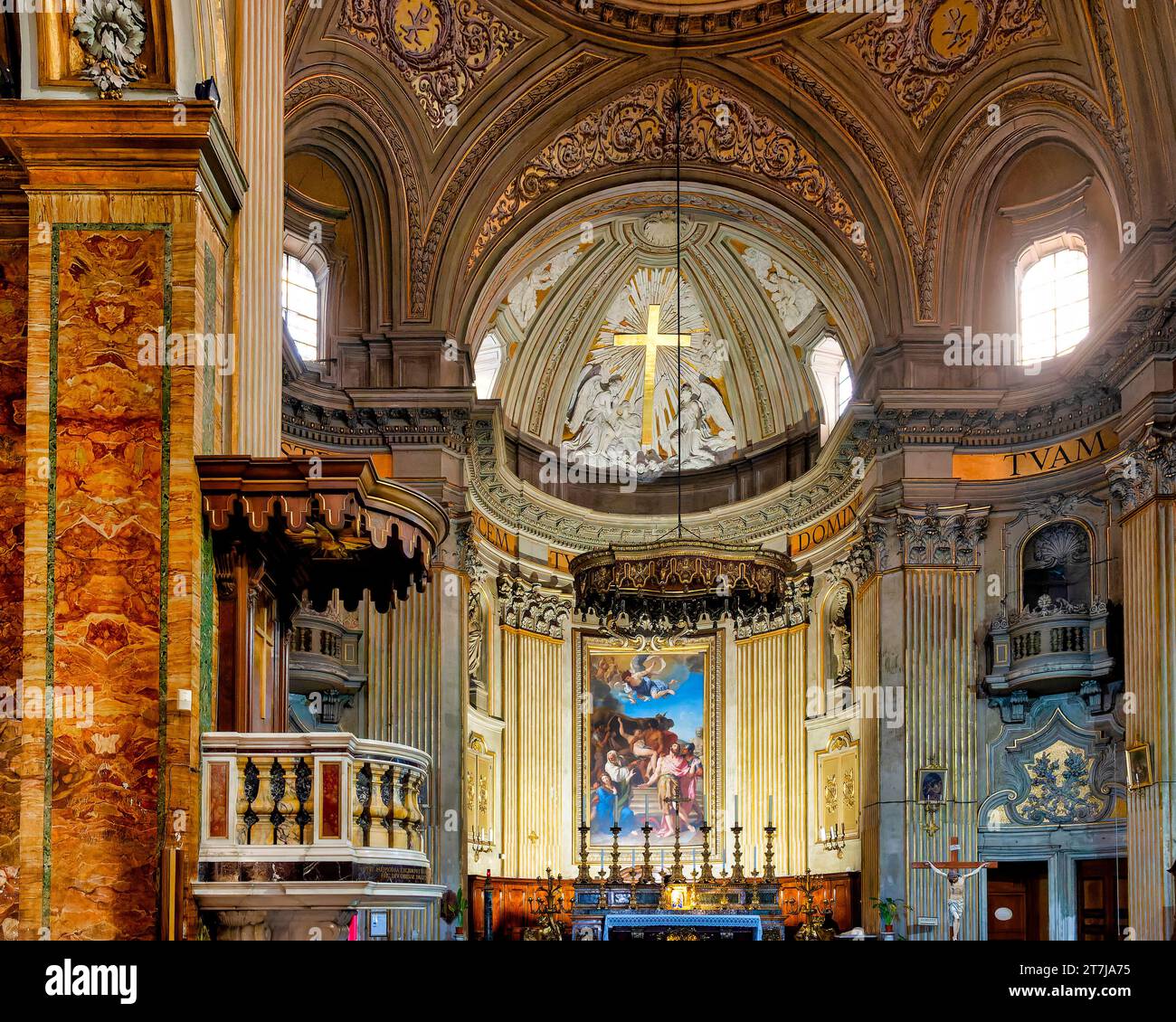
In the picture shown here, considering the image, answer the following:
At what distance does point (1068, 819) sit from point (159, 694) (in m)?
14.0

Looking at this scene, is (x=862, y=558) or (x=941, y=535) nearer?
(x=941, y=535)

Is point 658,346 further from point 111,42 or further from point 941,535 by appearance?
point 111,42

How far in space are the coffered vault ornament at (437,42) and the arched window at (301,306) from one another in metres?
2.79

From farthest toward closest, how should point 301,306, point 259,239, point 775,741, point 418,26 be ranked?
point 775,741 → point 301,306 → point 418,26 → point 259,239

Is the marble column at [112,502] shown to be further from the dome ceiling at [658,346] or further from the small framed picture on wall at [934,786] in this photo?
the dome ceiling at [658,346]

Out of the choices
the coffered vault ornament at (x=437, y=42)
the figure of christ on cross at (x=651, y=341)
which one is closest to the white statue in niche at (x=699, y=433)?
the figure of christ on cross at (x=651, y=341)

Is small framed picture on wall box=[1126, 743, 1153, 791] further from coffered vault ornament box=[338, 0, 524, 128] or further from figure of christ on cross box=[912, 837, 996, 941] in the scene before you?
coffered vault ornament box=[338, 0, 524, 128]

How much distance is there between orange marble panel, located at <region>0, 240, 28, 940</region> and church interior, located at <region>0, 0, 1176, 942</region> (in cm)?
4

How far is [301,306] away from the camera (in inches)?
853

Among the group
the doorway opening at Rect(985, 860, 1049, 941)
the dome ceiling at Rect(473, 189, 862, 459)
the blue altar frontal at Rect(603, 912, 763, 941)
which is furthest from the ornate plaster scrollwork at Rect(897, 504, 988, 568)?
the blue altar frontal at Rect(603, 912, 763, 941)

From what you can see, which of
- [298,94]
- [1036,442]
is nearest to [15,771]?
[298,94]

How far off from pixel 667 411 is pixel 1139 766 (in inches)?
489

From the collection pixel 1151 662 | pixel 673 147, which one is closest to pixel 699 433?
pixel 673 147
